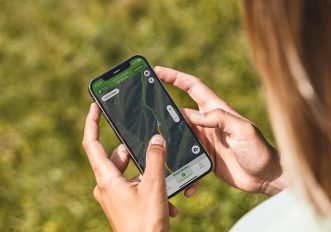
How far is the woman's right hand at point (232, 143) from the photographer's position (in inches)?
74.3

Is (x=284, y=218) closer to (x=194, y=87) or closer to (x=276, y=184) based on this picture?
(x=276, y=184)

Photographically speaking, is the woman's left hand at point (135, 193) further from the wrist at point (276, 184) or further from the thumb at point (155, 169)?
the wrist at point (276, 184)

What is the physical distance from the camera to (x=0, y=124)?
2.80 meters

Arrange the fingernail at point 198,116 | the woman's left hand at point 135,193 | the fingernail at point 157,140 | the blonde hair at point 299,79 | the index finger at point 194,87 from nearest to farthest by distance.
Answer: the blonde hair at point 299,79 < the woman's left hand at point 135,193 < the fingernail at point 157,140 < the fingernail at point 198,116 < the index finger at point 194,87

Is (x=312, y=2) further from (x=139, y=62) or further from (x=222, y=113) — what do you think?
(x=139, y=62)

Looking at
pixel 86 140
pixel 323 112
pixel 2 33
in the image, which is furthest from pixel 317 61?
pixel 2 33

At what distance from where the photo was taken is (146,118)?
2.02m

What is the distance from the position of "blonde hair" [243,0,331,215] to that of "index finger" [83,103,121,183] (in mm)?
795

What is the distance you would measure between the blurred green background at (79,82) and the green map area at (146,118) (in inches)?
22.1

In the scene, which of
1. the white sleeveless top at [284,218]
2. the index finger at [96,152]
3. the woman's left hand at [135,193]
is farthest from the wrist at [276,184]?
the white sleeveless top at [284,218]

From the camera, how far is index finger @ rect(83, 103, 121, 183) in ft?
6.09

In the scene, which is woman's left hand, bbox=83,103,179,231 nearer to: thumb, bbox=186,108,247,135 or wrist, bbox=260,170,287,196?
thumb, bbox=186,108,247,135

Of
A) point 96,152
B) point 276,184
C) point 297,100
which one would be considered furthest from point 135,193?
point 297,100

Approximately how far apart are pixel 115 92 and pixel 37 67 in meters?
0.98
